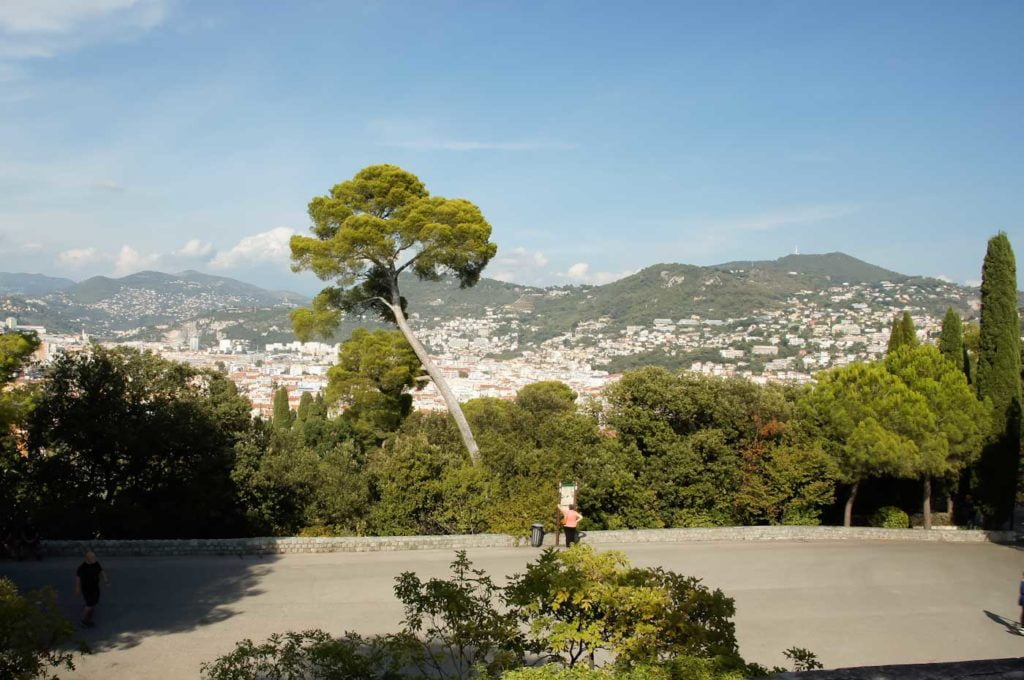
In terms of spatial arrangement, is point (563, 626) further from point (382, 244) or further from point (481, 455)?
point (382, 244)

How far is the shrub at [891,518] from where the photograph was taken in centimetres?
1672

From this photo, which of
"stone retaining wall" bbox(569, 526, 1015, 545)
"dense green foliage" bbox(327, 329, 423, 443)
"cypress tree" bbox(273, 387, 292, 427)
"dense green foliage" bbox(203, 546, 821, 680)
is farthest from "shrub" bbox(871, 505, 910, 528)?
"cypress tree" bbox(273, 387, 292, 427)

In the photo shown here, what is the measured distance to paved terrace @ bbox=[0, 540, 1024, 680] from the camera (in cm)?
738

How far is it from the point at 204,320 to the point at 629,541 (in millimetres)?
155950

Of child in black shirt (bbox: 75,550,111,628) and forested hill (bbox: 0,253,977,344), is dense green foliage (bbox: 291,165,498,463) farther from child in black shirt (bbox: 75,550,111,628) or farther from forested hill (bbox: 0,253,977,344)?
forested hill (bbox: 0,253,977,344)

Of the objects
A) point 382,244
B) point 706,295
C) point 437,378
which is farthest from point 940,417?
point 706,295

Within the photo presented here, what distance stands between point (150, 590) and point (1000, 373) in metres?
18.1

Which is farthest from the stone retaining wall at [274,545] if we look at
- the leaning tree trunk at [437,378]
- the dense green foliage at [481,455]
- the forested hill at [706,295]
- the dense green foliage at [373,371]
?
the forested hill at [706,295]

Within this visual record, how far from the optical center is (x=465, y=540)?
1167cm

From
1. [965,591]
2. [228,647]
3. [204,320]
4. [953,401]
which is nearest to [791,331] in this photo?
[953,401]

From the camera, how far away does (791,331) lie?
320ft

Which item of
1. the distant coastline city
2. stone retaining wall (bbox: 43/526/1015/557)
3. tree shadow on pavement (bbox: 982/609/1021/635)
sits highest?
the distant coastline city

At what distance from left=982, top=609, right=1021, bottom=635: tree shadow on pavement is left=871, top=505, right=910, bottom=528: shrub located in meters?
7.61

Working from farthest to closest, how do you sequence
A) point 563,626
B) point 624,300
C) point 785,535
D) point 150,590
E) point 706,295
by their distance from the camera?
point 624,300
point 706,295
point 785,535
point 150,590
point 563,626
